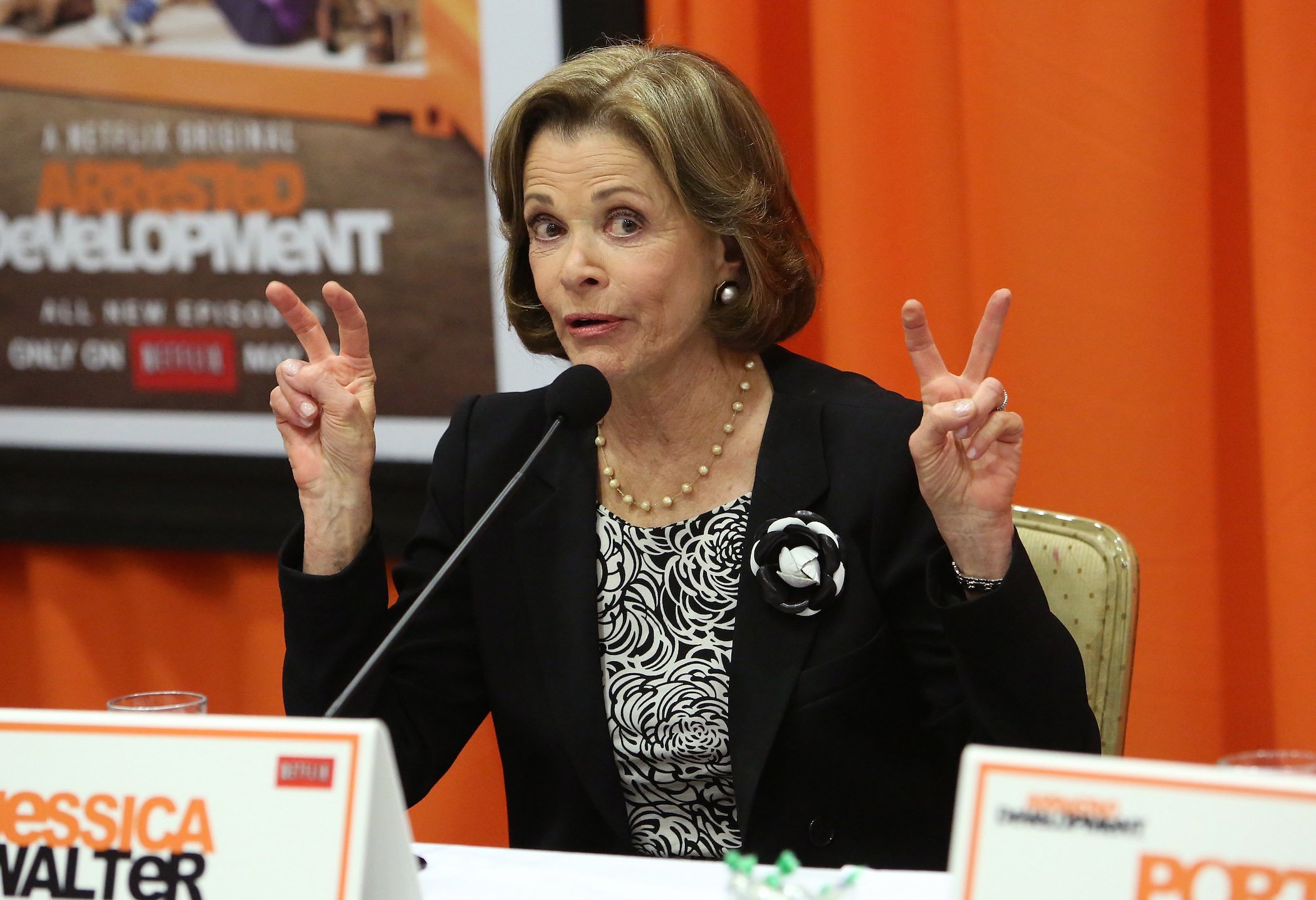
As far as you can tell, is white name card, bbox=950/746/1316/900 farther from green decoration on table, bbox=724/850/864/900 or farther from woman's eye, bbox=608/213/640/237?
woman's eye, bbox=608/213/640/237

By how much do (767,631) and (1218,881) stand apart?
785 mm

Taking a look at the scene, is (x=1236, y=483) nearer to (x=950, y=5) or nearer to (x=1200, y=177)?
(x=1200, y=177)

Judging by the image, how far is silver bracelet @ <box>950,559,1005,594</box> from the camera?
4.53 ft

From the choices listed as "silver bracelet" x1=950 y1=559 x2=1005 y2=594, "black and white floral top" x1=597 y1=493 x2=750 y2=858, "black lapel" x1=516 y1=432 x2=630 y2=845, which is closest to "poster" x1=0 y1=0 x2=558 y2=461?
"black lapel" x1=516 y1=432 x2=630 y2=845

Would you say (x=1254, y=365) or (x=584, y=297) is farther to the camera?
(x=1254, y=365)

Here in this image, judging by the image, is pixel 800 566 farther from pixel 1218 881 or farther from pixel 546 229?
pixel 1218 881

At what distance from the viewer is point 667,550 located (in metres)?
1.70

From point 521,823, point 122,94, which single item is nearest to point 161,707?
point 521,823

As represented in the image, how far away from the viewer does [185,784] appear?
3.22ft

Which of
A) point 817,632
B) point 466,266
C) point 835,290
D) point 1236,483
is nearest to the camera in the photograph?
point 817,632

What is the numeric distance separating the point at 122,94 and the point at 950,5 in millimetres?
1615

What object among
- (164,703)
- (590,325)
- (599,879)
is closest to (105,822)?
(164,703)

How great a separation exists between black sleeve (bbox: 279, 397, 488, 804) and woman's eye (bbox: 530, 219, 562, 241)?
278mm

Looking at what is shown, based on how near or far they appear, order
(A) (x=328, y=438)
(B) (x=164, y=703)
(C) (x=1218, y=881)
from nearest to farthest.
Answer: (C) (x=1218, y=881) → (B) (x=164, y=703) → (A) (x=328, y=438)
